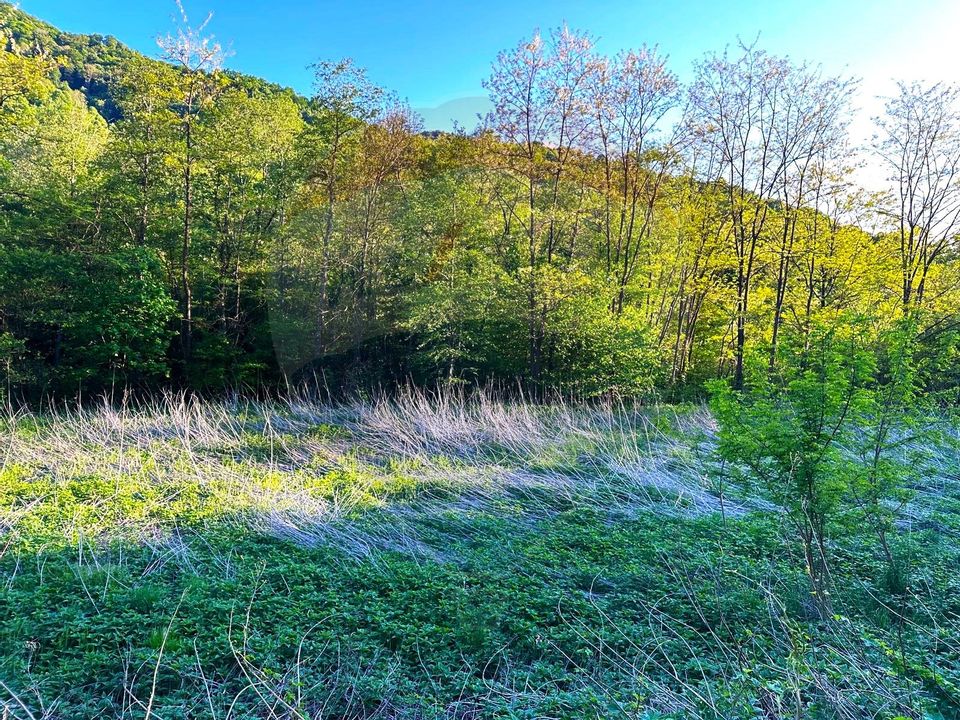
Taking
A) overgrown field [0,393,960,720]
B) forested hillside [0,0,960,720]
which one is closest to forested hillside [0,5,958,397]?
forested hillside [0,0,960,720]

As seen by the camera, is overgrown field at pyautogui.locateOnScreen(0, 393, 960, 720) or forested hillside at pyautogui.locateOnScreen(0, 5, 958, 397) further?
forested hillside at pyautogui.locateOnScreen(0, 5, 958, 397)

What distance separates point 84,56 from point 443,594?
1216 inches

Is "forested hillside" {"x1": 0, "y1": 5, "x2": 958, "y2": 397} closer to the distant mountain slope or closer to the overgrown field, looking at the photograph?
the distant mountain slope

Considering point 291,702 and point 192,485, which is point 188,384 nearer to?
point 192,485

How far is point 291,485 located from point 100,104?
23.8m

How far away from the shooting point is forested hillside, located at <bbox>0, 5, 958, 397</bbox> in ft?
38.4

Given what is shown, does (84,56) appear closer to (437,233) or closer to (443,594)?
(437,233)

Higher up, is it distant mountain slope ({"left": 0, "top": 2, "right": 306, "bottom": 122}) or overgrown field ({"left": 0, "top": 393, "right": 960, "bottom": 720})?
distant mountain slope ({"left": 0, "top": 2, "right": 306, "bottom": 122})

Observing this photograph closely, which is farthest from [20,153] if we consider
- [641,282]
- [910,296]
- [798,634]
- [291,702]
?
[910,296]

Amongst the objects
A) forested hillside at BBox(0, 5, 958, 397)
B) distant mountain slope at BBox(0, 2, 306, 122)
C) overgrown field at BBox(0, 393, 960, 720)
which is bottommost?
overgrown field at BBox(0, 393, 960, 720)

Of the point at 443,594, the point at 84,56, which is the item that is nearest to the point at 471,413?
the point at 443,594

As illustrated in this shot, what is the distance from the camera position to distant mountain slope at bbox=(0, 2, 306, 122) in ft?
33.6

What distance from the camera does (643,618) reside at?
9.55ft

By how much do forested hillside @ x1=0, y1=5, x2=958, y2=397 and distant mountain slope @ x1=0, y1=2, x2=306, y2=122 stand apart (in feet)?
0.56
